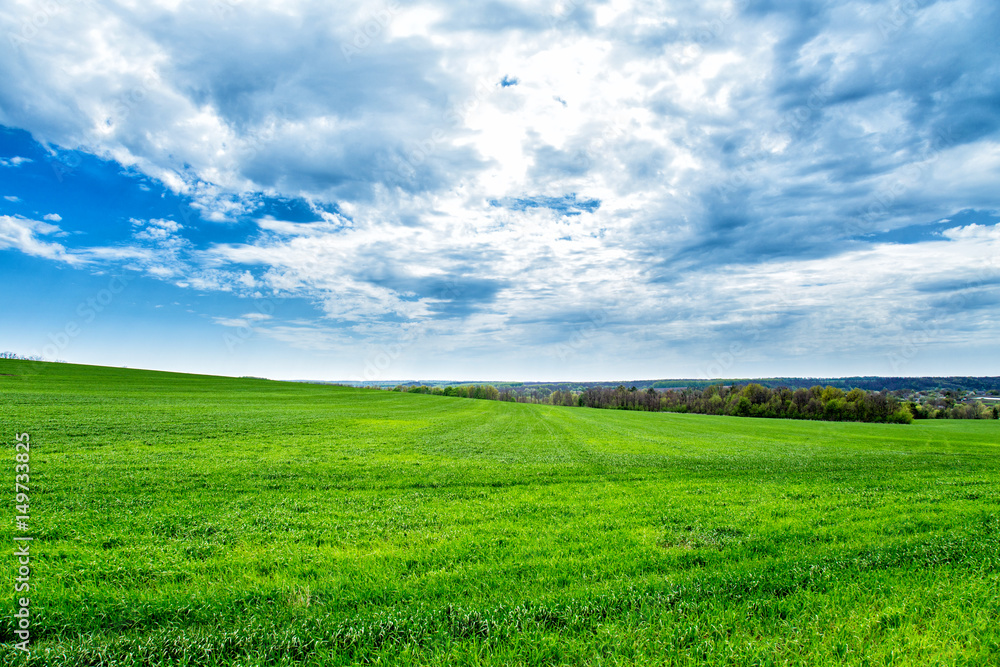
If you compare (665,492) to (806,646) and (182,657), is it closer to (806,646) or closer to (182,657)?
(806,646)

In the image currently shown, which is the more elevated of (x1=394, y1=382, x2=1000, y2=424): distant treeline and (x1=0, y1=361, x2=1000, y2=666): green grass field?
(x1=0, y1=361, x2=1000, y2=666): green grass field

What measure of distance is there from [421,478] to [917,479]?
1780 centimetres

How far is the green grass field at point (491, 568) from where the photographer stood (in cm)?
446

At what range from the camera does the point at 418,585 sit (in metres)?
5.92

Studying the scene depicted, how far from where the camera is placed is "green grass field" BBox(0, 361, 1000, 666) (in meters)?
4.46

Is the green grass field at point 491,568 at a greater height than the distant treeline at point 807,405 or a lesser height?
greater

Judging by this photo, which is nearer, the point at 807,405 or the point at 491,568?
the point at 491,568

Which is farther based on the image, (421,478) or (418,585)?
(421,478)

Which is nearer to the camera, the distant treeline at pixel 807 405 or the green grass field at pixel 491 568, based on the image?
the green grass field at pixel 491 568

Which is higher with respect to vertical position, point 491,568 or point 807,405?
point 491,568

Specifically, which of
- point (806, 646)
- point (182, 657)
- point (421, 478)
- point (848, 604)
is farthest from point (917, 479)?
point (182, 657)

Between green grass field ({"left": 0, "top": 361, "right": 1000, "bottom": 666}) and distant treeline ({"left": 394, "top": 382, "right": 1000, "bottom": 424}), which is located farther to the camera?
distant treeline ({"left": 394, "top": 382, "right": 1000, "bottom": 424})

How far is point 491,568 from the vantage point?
6.48m

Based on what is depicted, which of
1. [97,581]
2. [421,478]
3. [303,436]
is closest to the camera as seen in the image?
[97,581]
